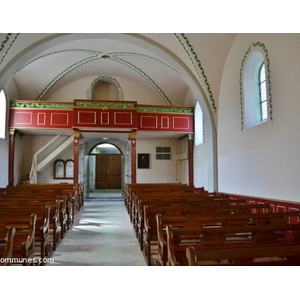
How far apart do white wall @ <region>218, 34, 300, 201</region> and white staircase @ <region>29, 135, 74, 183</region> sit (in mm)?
9117

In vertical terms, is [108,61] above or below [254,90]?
above

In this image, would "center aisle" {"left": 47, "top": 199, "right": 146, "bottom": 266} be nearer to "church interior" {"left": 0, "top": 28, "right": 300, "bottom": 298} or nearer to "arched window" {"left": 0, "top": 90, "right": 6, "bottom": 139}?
"church interior" {"left": 0, "top": 28, "right": 300, "bottom": 298}

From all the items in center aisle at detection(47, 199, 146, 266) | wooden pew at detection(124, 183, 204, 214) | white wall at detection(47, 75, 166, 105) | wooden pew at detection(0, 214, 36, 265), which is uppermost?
white wall at detection(47, 75, 166, 105)

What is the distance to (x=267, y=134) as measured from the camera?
6.30m

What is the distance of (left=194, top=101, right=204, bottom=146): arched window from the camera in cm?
1311

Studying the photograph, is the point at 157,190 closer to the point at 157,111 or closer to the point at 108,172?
the point at 157,111

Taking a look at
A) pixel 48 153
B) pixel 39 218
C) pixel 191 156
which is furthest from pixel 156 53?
pixel 48 153

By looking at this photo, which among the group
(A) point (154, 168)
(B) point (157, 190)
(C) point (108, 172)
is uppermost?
(A) point (154, 168)

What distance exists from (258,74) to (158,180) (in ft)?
31.7

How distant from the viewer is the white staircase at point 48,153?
47.2 ft

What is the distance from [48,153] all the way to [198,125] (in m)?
8.19

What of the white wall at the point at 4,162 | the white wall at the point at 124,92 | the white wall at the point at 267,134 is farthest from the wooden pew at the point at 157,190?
the white wall at the point at 124,92

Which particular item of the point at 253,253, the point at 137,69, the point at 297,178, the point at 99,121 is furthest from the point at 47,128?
the point at 253,253

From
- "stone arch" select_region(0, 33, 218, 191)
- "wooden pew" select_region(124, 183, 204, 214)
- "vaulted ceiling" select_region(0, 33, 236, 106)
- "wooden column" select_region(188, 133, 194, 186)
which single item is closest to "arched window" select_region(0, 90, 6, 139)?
"vaulted ceiling" select_region(0, 33, 236, 106)
